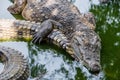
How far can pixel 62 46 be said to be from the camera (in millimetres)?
6109

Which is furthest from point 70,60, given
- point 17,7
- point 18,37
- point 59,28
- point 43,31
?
point 17,7

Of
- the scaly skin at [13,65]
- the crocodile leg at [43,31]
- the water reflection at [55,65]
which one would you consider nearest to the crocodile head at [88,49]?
the water reflection at [55,65]

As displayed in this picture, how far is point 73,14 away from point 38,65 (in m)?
1.52

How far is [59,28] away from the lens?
6.64 m

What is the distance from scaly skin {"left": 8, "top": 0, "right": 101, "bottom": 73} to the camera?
5.74 meters

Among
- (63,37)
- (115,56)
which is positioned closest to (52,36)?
(63,37)

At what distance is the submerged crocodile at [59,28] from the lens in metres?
5.79

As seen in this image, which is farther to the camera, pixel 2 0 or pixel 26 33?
pixel 2 0

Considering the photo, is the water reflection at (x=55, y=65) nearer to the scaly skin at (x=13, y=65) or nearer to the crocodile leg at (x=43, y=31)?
the crocodile leg at (x=43, y=31)

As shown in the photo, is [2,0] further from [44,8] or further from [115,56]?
[115,56]

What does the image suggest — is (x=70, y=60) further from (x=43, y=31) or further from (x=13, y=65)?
(x=13, y=65)

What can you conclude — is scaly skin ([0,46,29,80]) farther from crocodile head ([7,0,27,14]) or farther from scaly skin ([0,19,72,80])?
crocodile head ([7,0,27,14])

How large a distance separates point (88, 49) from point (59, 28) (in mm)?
1048

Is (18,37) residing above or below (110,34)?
above
